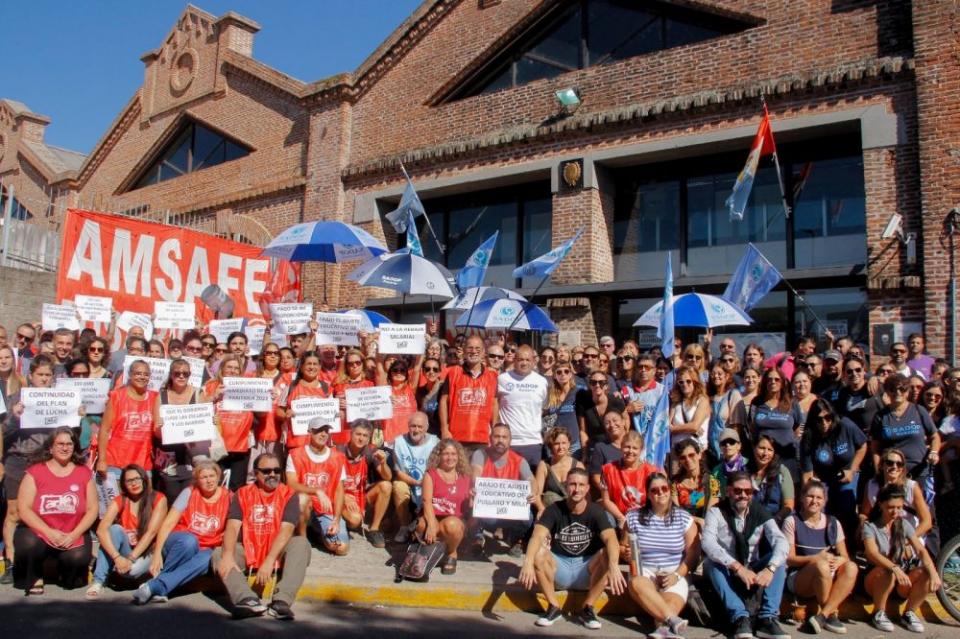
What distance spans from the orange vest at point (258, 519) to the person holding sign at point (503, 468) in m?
1.73

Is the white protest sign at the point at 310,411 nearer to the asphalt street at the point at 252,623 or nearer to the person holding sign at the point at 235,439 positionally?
the person holding sign at the point at 235,439

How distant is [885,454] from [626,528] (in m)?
2.05

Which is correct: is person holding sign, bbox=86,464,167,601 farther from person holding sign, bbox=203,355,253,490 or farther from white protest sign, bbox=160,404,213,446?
person holding sign, bbox=203,355,253,490

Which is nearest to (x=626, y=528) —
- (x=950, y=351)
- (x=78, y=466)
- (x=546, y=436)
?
(x=546, y=436)

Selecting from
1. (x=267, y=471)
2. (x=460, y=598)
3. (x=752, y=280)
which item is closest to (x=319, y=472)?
(x=267, y=471)

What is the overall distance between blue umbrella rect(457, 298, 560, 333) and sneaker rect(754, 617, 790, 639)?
527 centimetres

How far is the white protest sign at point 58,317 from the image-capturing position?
1060 cm

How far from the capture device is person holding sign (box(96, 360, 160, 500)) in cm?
688

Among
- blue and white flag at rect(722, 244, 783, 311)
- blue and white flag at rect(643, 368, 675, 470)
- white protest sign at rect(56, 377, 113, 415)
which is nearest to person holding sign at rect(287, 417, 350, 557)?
white protest sign at rect(56, 377, 113, 415)

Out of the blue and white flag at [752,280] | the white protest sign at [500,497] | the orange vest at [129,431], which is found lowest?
the white protest sign at [500,497]

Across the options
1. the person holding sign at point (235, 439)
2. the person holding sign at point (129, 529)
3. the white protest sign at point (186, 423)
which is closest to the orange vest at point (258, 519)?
the person holding sign at point (129, 529)

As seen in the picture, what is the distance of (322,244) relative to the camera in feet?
37.4

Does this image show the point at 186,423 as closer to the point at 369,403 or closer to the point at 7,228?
the point at 369,403

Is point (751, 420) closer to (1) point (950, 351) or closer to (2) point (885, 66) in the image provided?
(1) point (950, 351)
